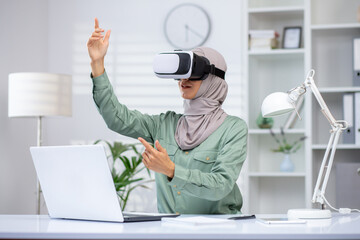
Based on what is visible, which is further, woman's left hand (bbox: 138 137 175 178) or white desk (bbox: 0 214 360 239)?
woman's left hand (bbox: 138 137 175 178)

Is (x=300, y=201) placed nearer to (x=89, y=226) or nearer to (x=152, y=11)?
(x=152, y=11)

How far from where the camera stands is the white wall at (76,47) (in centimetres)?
397

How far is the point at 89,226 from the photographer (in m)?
1.55

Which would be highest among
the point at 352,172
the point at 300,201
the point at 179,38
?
the point at 179,38

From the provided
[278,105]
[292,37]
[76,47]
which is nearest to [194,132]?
[278,105]

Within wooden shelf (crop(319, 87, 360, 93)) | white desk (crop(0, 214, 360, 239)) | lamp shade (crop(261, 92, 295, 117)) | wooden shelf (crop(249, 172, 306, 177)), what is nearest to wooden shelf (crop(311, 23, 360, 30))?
wooden shelf (crop(319, 87, 360, 93))

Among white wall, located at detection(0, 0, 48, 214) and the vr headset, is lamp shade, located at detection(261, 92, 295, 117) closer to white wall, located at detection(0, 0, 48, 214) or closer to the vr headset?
the vr headset

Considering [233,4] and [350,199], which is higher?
[233,4]

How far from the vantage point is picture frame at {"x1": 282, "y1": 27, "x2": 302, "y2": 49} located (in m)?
4.00

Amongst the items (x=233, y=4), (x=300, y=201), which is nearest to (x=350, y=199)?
(x=300, y=201)

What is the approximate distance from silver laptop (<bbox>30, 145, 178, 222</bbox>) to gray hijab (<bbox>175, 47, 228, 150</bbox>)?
1.56 feet

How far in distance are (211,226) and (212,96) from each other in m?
0.78

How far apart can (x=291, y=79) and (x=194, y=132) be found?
2.18 metres

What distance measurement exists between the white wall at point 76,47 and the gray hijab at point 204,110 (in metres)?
1.98
